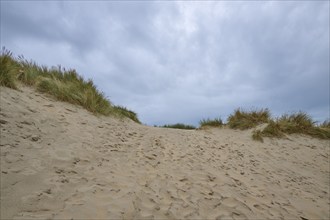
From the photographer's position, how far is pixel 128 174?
174 inches

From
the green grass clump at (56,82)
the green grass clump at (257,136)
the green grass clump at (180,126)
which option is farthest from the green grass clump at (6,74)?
the green grass clump at (180,126)

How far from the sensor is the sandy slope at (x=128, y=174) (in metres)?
3.26

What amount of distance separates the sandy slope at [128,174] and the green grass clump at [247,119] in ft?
7.91

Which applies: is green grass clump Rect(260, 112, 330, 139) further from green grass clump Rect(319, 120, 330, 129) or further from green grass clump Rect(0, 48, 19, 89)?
green grass clump Rect(0, 48, 19, 89)

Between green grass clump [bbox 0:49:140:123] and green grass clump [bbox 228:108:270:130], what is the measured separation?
4.83 meters

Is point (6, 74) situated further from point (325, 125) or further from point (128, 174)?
point (325, 125)

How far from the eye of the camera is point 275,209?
4355 mm

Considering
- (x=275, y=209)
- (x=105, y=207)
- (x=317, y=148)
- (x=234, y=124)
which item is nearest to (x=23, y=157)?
(x=105, y=207)

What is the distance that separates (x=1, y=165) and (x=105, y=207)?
4.92 ft

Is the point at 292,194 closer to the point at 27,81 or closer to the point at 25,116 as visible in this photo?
the point at 25,116

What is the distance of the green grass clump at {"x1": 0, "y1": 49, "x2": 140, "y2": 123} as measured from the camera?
5680 millimetres

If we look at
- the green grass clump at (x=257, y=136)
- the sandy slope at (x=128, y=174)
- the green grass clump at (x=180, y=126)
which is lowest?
the sandy slope at (x=128, y=174)

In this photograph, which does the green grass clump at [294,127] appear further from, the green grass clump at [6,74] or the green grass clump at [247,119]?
the green grass clump at [6,74]

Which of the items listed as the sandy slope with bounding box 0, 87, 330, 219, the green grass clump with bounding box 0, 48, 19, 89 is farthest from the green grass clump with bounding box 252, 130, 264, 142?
the green grass clump with bounding box 0, 48, 19, 89
